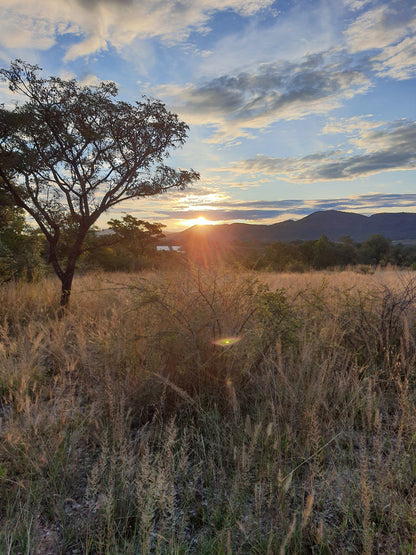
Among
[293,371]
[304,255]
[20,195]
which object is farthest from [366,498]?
[304,255]

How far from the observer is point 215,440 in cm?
267

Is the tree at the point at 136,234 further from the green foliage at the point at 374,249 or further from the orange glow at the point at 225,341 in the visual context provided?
the green foliage at the point at 374,249

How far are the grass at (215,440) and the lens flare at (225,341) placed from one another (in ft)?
0.06

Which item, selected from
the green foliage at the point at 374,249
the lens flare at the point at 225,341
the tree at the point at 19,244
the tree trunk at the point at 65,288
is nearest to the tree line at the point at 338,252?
the green foliage at the point at 374,249

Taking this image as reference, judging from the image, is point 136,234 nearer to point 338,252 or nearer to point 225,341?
point 225,341

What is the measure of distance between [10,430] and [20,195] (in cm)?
680

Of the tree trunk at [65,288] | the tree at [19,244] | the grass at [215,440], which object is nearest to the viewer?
the grass at [215,440]

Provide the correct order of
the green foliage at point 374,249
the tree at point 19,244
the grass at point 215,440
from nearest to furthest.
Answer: the grass at point 215,440 < the tree at point 19,244 < the green foliage at point 374,249

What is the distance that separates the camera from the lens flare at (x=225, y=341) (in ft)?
10.7

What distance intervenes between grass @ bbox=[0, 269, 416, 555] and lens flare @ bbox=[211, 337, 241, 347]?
2 cm

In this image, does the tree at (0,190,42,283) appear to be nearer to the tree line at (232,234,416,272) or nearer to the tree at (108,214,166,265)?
the tree at (108,214,166,265)

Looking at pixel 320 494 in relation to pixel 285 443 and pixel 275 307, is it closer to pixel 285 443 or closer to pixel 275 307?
pixel 285 443

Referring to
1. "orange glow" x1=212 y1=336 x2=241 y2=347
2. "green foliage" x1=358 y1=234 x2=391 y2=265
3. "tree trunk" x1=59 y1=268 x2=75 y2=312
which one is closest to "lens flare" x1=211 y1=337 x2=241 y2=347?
"orange glow" x1=212 y1=336 x2=241 y2=347

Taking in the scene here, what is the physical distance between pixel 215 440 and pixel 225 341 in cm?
94
